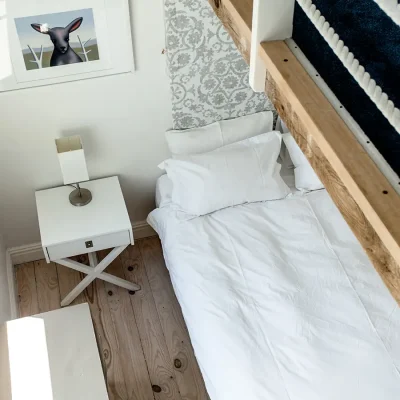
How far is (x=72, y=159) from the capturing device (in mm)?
2654

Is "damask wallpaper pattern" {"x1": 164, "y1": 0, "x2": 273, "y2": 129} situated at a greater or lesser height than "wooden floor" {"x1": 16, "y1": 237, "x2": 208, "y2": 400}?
greater

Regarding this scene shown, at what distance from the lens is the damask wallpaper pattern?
2.58 metres

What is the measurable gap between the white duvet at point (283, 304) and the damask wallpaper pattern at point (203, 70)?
551 millimetres

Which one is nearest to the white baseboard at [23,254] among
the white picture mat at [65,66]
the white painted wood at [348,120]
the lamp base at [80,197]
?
the lamp base at [80,197]

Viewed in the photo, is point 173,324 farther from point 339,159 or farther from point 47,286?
point 339,159

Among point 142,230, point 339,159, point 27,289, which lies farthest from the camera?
point 142,230

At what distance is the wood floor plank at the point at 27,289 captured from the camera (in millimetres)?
3064

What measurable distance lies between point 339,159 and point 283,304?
1497 mm

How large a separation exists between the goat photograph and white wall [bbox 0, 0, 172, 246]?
145 millimetres

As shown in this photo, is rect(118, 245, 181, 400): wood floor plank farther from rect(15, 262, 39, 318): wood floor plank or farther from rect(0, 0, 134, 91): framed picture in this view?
rect(0, 0, 134, 91): framed picture

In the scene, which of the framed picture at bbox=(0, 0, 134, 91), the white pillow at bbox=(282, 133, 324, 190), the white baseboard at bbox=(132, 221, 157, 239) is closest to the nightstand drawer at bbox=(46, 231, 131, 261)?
the white baseboard at bbox=(132, 221, 157, 239)

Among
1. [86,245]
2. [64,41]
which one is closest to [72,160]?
[86,245]

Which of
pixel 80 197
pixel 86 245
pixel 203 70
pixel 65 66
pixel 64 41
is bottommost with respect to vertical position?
pixel 86 245

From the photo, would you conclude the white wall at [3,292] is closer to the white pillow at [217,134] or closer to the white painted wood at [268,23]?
the white pillow at [217,134]
